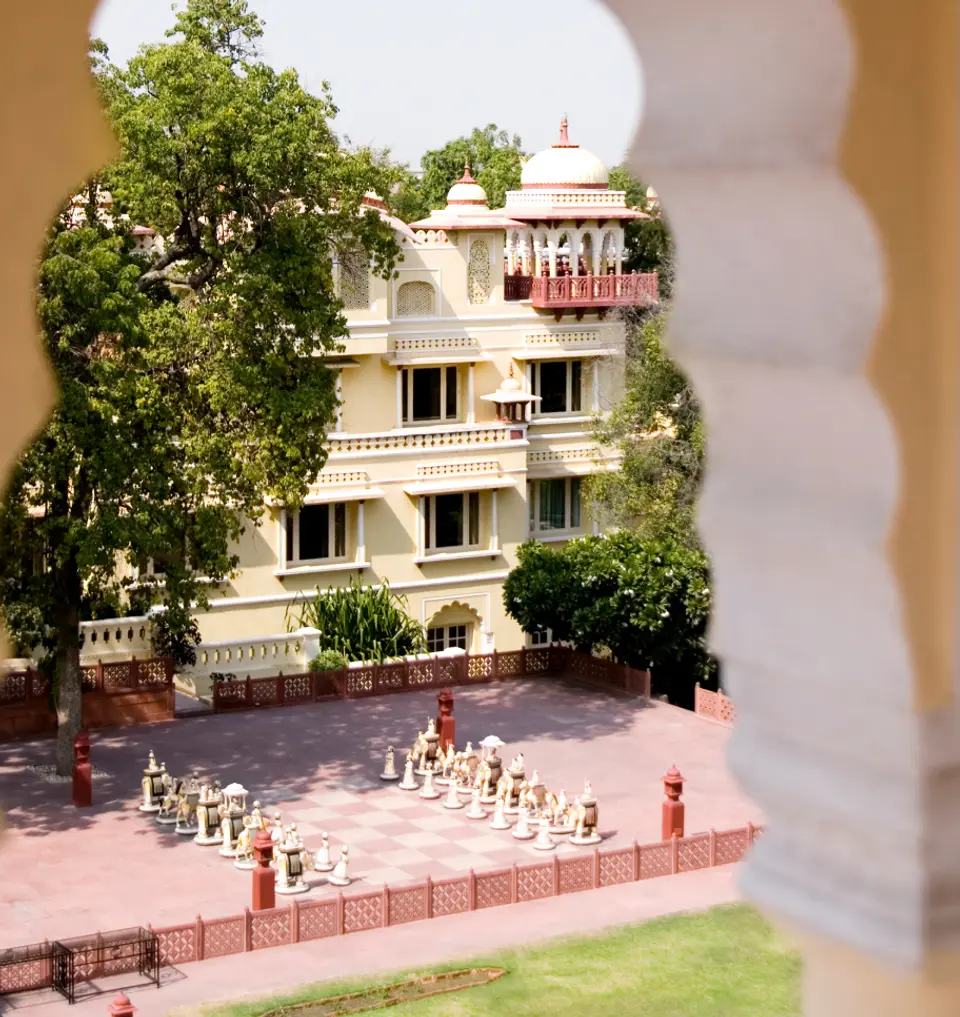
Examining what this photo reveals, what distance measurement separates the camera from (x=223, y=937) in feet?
53.8

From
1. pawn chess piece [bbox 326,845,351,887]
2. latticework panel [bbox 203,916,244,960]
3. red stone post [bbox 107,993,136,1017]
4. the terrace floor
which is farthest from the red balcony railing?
red stone post [bbox 107,993,136,1017]

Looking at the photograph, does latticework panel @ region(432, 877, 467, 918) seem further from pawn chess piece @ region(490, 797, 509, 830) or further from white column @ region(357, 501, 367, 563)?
white column @ region(357, 501, 367, 563)

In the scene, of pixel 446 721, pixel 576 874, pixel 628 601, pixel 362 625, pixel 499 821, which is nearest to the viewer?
pixel 576 874

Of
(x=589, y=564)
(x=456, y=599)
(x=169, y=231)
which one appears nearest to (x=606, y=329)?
(x=456, y=599)

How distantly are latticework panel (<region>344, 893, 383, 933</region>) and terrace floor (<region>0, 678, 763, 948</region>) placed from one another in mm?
900

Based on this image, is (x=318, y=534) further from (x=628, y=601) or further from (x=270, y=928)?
(x=270, y=928)

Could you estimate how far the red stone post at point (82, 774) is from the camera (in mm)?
20062

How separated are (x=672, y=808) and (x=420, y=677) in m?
7.32

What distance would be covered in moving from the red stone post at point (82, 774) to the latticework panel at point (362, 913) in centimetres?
433

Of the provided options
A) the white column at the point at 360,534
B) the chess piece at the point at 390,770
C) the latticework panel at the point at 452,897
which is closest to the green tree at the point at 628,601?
the white column at the point at 360,534

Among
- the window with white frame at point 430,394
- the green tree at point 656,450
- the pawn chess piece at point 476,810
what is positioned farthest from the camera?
the window with white frame at point 430,394

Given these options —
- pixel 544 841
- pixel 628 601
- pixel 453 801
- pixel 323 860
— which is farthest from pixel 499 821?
pixel 628 601

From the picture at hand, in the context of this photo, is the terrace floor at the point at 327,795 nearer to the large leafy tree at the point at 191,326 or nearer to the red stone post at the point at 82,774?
the red stone post at the point at 82,774

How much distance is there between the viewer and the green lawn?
593 inches
